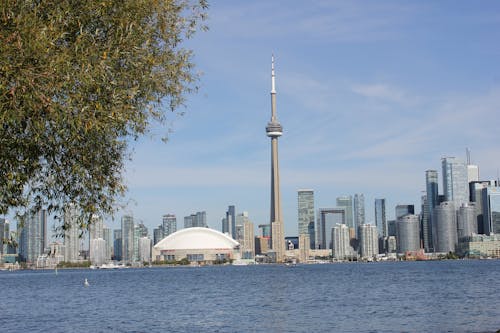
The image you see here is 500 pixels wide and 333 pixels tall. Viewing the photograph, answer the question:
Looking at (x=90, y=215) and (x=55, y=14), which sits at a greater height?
(x=55, y=14)

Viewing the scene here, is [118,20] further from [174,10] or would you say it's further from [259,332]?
[259,332]

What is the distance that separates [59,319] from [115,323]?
34.9 feet

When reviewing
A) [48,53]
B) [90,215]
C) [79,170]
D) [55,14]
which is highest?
[55,14]

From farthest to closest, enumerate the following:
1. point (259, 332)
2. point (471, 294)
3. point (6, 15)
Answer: point (471, 294) < point (259, 332) < point (6, 15)

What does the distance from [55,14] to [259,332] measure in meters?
40.2

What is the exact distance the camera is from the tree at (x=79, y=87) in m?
14.3

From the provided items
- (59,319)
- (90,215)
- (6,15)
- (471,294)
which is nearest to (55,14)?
(6,15)

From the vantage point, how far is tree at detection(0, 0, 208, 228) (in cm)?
1427

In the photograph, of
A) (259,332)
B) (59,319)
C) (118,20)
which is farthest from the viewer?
(59,319)

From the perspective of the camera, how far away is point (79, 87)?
591 inches

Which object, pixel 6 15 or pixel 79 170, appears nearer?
pixel 6 15

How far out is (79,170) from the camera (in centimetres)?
1698

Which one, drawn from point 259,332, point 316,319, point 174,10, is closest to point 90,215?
point 174,10

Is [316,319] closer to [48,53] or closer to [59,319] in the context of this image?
[59,319]
